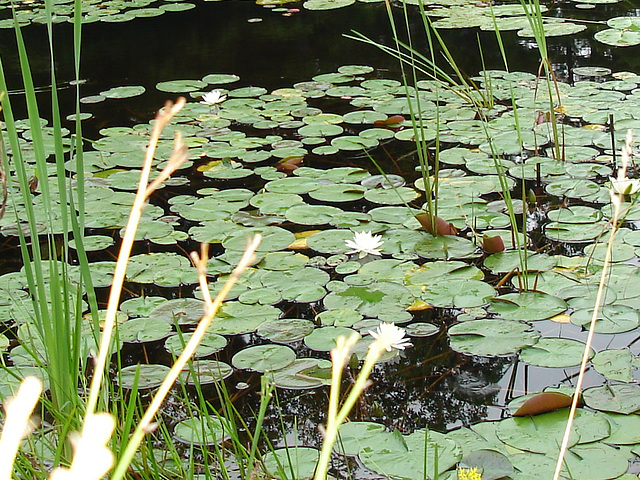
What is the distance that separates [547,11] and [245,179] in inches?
105

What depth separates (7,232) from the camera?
2.26m

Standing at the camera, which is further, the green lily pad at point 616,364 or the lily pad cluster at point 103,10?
the lily pad cluster at point 103,10

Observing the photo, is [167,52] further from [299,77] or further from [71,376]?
[71,376]

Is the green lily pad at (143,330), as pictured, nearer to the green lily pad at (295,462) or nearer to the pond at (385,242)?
the pond at (385,242)

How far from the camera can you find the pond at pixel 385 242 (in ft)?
4.75

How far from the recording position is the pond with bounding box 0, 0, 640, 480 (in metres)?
1.45

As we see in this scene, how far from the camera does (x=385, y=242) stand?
206 cm

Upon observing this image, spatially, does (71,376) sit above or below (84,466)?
below

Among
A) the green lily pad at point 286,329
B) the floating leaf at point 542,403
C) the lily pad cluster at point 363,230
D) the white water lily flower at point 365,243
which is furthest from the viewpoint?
the white water lily flower at point 365,243

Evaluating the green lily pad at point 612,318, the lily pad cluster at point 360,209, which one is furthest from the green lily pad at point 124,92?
the green lily pad at point 612,318

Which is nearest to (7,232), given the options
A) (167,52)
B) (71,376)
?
(71,376)

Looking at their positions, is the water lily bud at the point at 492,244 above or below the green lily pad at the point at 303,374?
above

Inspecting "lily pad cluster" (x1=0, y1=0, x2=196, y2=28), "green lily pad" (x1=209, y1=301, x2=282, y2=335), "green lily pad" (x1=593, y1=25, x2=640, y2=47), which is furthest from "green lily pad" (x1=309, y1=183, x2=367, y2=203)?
"lily pad cluster" (x1=0, y1=0, x2=196, y2=28)

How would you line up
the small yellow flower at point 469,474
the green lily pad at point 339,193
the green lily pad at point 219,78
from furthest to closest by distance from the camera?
the green lily pad at point 219,78 < the green lily pad at point 339,193 < the small yellow flower at point 469,474
